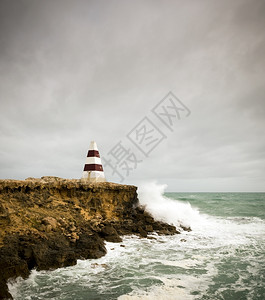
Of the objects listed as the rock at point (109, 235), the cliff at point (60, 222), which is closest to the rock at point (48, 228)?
the cliff at point (60, 222)

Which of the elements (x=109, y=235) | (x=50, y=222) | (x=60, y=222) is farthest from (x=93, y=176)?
(x=50, y=222)

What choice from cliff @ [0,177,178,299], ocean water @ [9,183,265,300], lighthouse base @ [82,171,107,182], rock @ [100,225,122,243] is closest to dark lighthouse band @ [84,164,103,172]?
lighthouse base @ [82,171,107,182]

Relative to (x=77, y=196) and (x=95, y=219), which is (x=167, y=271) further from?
(x=77, y=196)

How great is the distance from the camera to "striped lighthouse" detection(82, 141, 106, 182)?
41.1 feet

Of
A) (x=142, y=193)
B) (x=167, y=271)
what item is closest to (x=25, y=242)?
(x=167, y=271)

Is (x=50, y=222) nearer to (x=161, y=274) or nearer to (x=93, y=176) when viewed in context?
(x=161, y=274)

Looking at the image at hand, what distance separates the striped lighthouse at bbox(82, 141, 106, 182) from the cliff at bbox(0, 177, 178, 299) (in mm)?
1297

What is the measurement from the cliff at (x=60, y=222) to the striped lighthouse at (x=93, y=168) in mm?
1297

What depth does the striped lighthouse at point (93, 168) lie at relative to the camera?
12.5m

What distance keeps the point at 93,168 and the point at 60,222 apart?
5.12 m

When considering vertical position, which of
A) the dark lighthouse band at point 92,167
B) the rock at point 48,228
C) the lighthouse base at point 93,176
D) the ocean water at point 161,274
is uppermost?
the dark lighthouse band at point 92,167

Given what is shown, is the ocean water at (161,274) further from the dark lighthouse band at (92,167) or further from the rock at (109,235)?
the dark lighthouse band at (92,167)

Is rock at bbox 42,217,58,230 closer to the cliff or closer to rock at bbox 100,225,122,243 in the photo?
the cliff

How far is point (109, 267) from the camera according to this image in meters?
6.27
